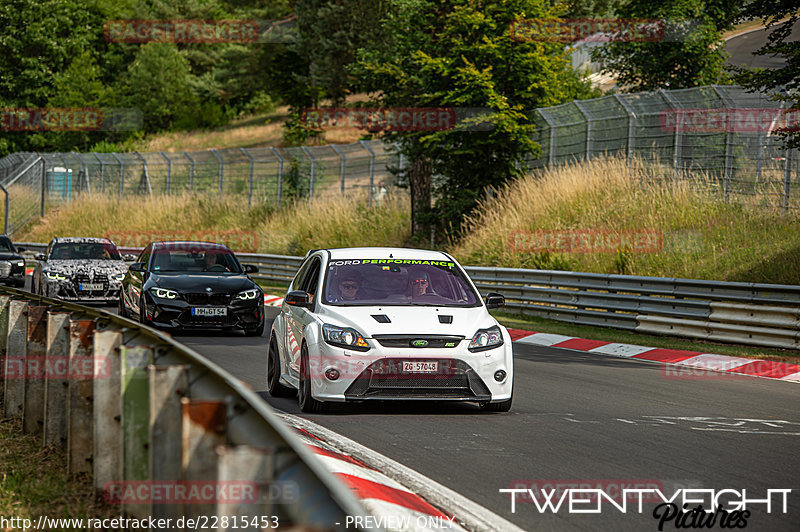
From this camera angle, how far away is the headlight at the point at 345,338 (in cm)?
913

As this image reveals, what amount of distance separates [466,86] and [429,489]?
885 inches

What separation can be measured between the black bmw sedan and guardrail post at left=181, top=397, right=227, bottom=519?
12.7m

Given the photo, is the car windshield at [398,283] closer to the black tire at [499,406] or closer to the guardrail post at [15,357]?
the black tire at [499,406]

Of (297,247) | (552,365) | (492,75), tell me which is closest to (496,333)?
(552,365)

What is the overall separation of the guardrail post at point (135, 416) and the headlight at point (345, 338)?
3951 millimetres

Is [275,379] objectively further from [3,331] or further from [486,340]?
[3,331]

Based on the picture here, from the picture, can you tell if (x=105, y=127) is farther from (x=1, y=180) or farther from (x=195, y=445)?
(x=195, y=445)

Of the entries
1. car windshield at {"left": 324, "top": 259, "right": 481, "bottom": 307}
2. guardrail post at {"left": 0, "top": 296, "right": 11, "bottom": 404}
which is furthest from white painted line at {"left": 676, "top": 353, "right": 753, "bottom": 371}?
guardrail post at {"left": 0, "top": 296, "right": 11, "bottom": 404}

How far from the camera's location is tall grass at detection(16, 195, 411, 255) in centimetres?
3378

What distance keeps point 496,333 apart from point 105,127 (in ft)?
272

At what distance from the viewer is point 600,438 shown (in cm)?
838

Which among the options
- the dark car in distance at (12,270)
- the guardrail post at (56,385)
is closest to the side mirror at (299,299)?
the guardrail post at (56,385)

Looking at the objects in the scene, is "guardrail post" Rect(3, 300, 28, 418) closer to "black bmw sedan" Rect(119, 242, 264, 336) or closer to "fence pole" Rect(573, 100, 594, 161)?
"black bmw sedan" Rect(119, 242, 264, 336)

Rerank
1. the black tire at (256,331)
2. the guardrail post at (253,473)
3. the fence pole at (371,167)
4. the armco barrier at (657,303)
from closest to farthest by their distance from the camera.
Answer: the guardrail post at (253,473) → the armco barrier at (657,303) → the black tire at (256,331) → the fence pole at (371,167)
